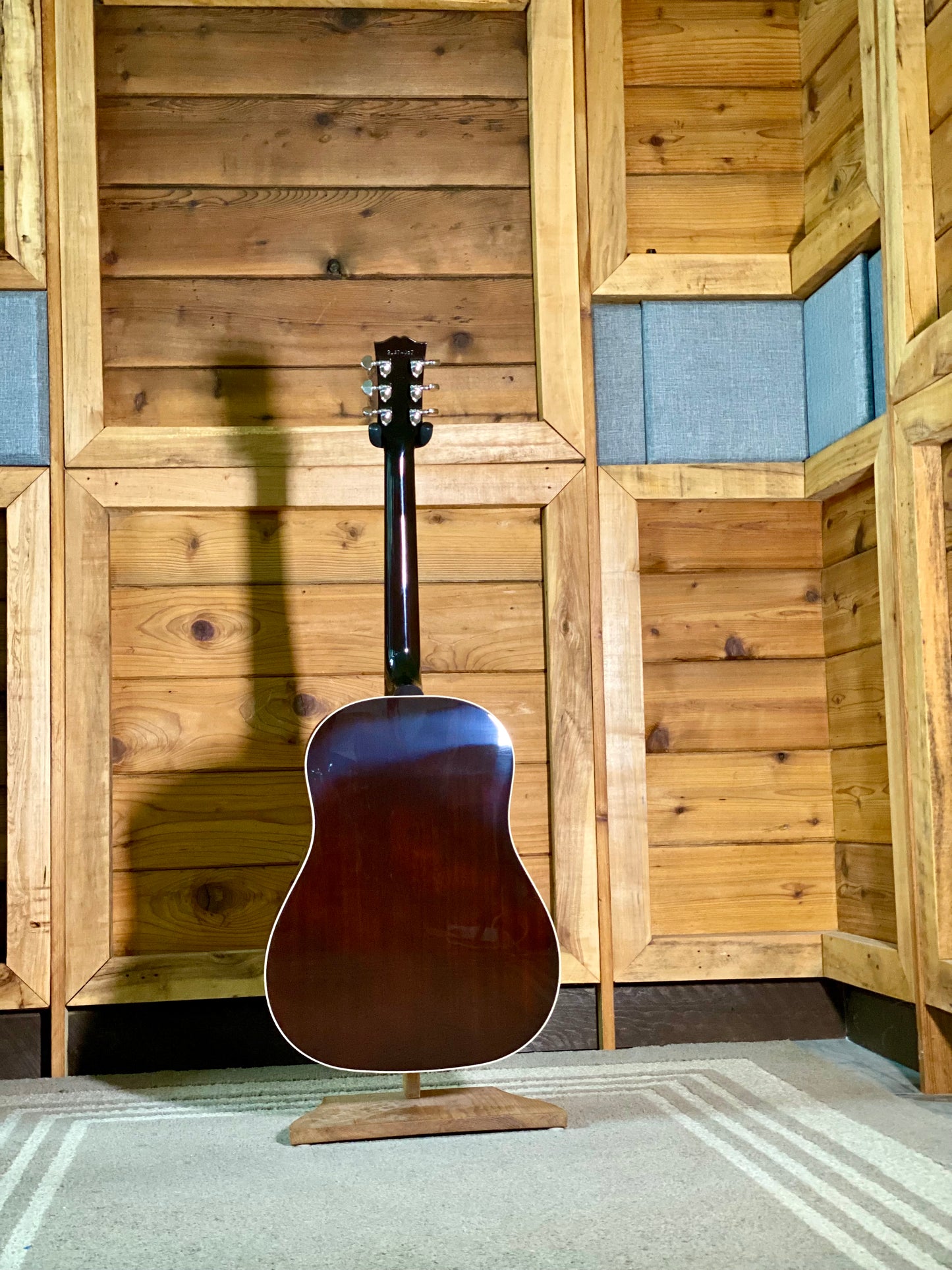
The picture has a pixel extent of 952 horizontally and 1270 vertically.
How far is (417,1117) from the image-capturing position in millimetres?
1922

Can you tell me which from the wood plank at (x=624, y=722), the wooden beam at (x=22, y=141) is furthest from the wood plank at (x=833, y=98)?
the wooden beam at (x=22, y=141)

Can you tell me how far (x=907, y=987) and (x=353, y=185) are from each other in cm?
190

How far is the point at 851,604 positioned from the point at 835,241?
27.7 inches

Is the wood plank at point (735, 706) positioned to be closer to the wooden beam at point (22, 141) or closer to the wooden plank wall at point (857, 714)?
the wooden plank wall at point (857, 714)

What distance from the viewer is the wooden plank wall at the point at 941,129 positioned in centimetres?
217

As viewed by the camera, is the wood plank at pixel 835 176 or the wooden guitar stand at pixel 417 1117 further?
the wood plank at pixel 835 176

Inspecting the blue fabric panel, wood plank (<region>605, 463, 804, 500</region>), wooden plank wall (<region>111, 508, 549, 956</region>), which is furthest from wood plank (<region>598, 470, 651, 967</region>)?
the blue fabric panel

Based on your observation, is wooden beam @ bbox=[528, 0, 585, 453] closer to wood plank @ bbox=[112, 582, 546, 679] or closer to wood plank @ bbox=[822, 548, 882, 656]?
wood plank @ bbox=[112, 582, 546, 679]

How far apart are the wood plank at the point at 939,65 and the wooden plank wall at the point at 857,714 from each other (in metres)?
0.65

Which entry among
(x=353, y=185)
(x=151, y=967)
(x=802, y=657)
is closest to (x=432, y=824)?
(x=151, y=967)

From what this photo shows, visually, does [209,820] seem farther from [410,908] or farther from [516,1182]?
[516,1182]

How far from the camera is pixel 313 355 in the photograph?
2.71m

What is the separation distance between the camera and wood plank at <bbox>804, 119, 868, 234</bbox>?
2.48 metres

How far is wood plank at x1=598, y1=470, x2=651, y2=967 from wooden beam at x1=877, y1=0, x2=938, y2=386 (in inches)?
25.2
